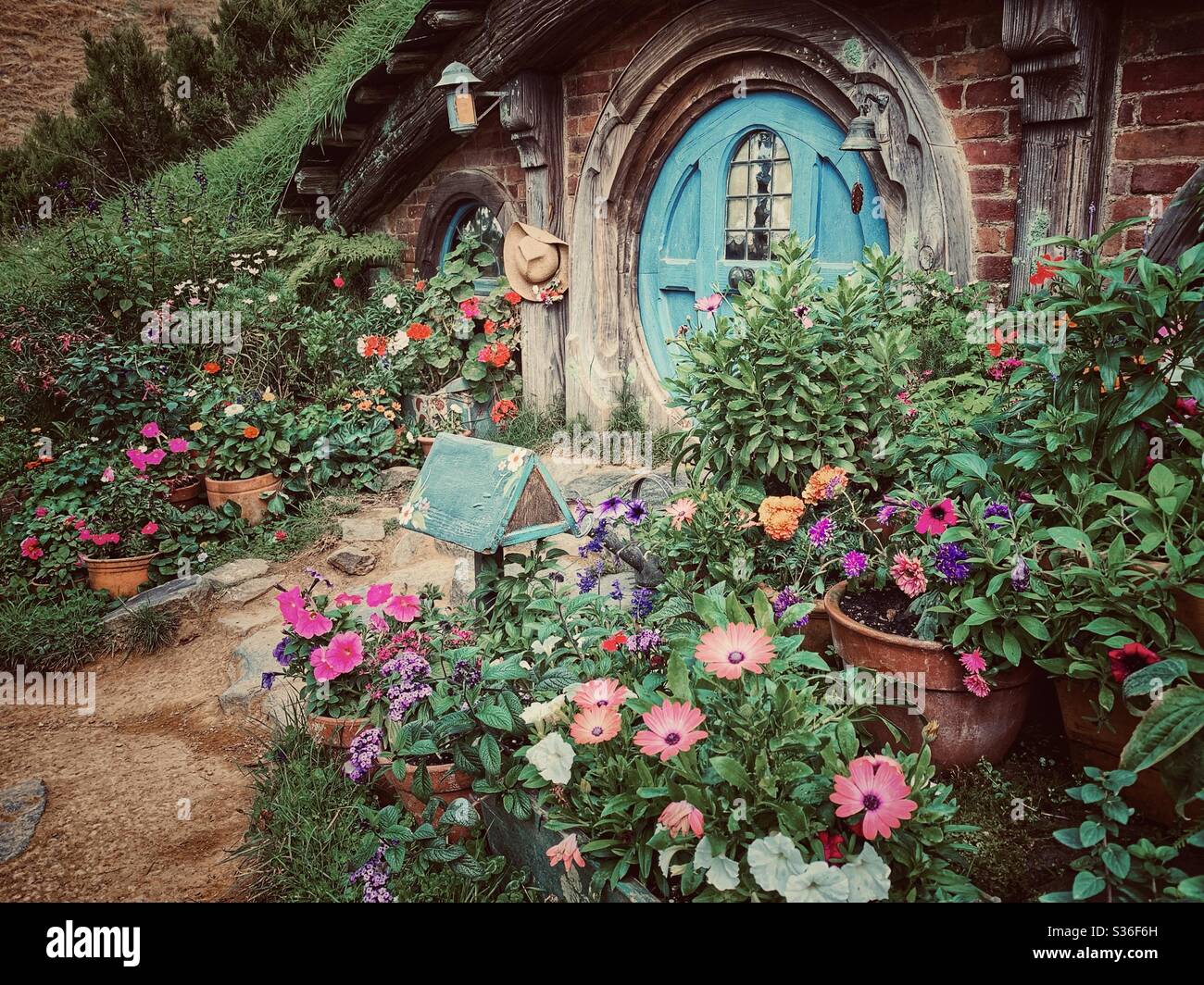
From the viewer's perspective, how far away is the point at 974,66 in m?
3.57

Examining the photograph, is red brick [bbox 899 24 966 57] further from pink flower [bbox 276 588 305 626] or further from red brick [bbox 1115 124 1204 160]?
pink flower [bbox 276 588 305 626]

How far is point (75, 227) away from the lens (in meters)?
6.88

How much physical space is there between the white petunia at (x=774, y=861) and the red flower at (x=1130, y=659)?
80 cm

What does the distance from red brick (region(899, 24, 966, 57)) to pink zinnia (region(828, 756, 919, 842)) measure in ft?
11.0

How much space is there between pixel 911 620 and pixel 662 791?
94 centimetres

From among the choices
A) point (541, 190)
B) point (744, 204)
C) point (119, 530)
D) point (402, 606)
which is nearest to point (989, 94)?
point (744, 204)

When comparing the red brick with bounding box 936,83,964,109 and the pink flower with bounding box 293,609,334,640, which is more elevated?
the red brick with bounding box 936,83,964,109

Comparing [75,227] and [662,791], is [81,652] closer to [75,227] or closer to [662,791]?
[662,791]

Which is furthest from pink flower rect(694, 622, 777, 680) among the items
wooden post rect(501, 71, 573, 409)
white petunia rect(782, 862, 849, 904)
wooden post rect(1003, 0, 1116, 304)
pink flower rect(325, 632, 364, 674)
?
wooden post rect(501, 71, 573, 409)

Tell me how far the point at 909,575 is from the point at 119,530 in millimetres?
4322

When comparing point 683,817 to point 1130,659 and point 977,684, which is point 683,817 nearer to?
point 977,684

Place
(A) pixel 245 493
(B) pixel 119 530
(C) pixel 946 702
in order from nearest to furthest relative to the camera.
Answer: (C) pixel 946 702
(B) pixel 119 530
(A) pixel 245 493

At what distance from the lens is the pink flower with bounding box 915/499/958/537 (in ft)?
6.77

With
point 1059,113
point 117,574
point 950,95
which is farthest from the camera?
point 117,574
